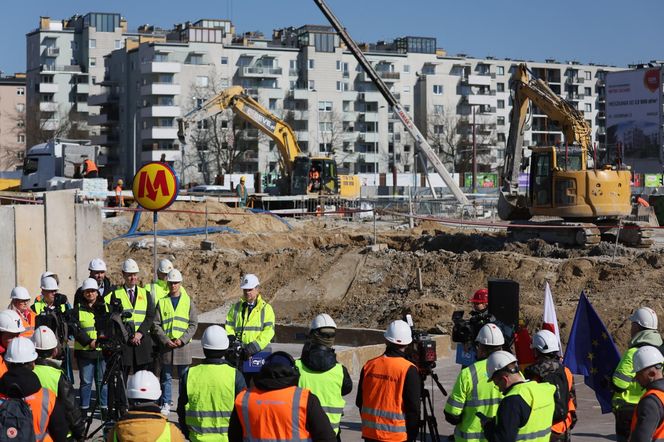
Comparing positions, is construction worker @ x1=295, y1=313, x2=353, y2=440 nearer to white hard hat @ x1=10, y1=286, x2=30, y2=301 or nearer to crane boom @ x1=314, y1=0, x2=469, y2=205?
white hard hat @ x1=10, y1=286, x2=30, y2=301

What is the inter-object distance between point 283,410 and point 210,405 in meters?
1.59

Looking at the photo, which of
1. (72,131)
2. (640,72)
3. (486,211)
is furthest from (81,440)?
(72,131)

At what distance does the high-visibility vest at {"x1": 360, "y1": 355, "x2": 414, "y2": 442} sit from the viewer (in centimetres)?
843

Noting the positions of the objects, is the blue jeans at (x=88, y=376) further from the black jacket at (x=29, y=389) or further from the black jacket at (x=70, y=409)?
the black jacket at (x=29, y=389)

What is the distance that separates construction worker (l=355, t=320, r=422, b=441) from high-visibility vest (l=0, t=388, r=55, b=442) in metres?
2.43

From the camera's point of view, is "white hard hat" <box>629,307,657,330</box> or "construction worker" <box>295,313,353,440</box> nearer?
"construction worker" <box>295,313,353,440</box>

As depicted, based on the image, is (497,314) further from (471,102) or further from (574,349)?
(471,102)

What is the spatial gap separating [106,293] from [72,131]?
3797 inches

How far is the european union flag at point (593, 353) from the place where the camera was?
11.3 meters

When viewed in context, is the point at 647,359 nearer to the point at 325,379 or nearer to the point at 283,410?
the point at 325,379

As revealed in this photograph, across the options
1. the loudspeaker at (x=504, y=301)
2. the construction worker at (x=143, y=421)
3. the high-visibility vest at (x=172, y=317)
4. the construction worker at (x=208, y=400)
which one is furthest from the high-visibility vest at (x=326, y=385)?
the high-visibility vest at (x=172, y=317)

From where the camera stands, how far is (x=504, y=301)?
11805 mm

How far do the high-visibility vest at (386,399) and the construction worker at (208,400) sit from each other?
1046mm

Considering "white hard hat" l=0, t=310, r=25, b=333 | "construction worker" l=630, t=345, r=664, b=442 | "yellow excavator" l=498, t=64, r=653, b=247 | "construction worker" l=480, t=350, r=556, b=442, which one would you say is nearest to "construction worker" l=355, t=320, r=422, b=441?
"construction worker" l=480, t=350, r=556, b=442
